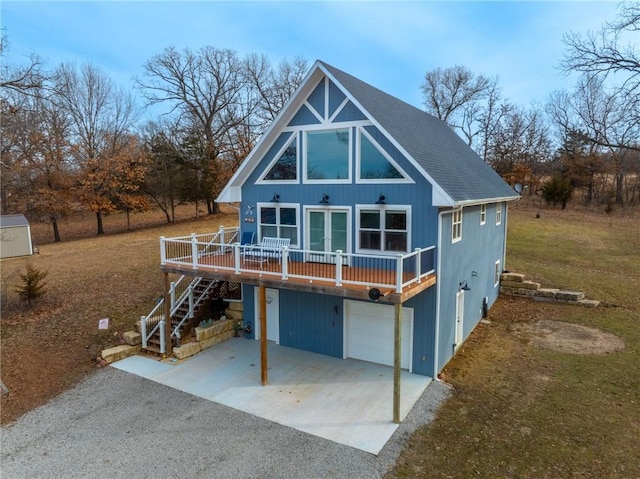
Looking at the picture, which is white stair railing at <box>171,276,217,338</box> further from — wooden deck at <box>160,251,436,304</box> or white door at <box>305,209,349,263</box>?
white door at <box>305,209,349,263</box>

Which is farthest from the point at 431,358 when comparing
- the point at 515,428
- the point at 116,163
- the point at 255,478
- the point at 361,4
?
the point at 116,163

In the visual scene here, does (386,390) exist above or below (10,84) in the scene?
below

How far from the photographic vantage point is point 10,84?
11.7 m

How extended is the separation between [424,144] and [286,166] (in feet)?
14.4

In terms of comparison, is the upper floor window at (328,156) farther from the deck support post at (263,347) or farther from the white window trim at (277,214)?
the deck support post at (263,347)

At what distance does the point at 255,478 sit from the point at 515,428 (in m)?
5.51

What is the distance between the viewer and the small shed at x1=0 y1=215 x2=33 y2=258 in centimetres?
2506

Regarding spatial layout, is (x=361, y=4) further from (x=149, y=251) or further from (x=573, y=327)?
(x=149, y=251)

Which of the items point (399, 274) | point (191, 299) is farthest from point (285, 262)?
point (191, 299)

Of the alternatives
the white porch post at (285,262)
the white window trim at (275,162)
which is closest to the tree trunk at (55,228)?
the white window trim at (275,162)

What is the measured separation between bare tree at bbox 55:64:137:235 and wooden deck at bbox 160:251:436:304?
25016 millimetres

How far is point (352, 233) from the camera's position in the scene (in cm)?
1153

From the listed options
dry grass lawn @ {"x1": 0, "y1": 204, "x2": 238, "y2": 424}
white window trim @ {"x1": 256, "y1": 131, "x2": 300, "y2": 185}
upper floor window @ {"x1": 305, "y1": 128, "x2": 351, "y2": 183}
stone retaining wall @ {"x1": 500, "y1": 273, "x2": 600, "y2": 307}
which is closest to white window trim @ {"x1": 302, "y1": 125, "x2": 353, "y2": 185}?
upper floor window @ {"x1": 305, "y1": 128, "x2": 351, "y2": 183}

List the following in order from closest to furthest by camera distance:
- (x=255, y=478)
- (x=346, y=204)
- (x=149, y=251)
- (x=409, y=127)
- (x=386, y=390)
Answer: (x=255, y=478) → (x=386, y=390) → (x=346, y=204) → (x=409, y=127) → (x=149, y=251)
